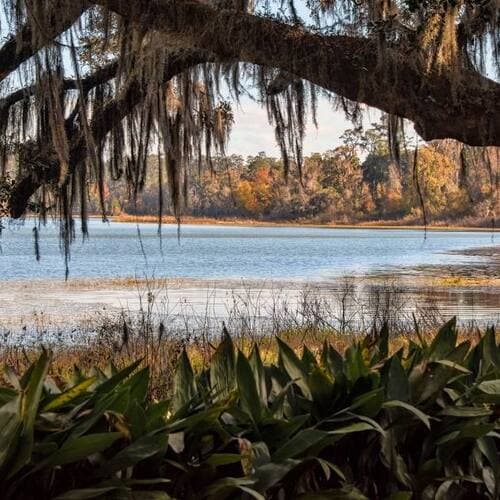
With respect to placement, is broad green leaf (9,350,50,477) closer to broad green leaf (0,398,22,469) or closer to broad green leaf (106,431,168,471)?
broad green leaf (0,398,22,469)

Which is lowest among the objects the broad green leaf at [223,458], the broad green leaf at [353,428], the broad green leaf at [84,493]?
the broad green leaf at [84,493]

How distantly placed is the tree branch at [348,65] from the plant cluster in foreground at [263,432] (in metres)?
3.29

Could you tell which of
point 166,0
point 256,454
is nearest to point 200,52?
point 166,0

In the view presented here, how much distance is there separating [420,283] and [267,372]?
2390cm

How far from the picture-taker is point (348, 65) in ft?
17.7

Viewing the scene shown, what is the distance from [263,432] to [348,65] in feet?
12.6

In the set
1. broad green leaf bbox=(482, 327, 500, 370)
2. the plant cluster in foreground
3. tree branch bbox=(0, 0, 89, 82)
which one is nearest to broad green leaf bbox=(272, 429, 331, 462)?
the plant cluster in foreground

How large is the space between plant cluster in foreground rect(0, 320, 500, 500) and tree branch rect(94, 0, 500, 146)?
3.29 metres

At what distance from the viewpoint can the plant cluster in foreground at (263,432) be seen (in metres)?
1.75

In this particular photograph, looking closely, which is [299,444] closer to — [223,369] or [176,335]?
[223,369]

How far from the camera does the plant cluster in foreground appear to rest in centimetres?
175

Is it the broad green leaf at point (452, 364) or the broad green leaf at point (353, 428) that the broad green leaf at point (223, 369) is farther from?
the broad green leaf at point (452, 364)

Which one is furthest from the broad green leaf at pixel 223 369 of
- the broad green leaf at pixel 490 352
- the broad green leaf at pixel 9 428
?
the broad green leaf at pixel 490 352

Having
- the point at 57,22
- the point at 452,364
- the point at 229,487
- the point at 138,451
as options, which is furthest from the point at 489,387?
the point at 57,22
